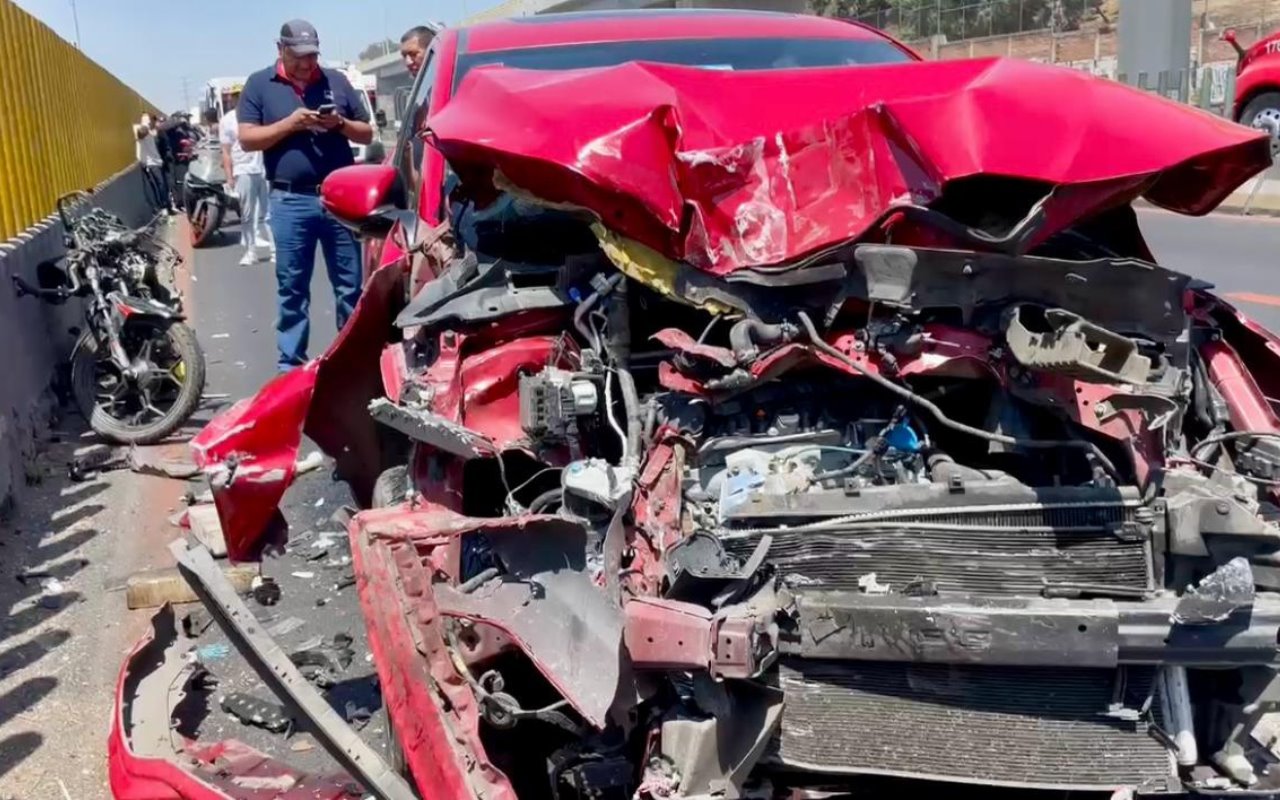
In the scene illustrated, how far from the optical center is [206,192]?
1598 centimetres

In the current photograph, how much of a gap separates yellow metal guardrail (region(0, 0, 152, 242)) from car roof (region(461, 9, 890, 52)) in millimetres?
3638

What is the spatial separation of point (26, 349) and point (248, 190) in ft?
24.3

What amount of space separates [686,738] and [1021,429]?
3.58 feet

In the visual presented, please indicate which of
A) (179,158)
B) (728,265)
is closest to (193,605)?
(728,265)

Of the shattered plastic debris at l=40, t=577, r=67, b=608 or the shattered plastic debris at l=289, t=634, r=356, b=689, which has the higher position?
the shattered plastic debris at l=289, t=634, r=356, b=689

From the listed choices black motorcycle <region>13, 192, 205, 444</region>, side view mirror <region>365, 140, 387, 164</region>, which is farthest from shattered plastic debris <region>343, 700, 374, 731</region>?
black motorcycle <region>13, 192, 205, 444</region>

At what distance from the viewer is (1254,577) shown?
2.52 m

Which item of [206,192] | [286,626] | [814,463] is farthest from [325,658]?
[206,192]

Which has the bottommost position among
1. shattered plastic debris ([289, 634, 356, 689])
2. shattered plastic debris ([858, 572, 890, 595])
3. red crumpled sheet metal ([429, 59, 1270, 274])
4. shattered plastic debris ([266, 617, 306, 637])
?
shattered plastic debris ([266, 617, 306, 637])

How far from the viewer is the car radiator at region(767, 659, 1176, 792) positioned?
2.48 m

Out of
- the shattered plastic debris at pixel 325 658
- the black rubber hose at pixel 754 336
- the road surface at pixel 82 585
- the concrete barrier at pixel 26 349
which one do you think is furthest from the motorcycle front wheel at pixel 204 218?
the black rubber hose at pixel 754 336

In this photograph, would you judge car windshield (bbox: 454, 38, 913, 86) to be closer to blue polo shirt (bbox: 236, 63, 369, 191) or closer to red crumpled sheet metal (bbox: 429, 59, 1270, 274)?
red crumpled sheet metal (bbox: 429, 59, 1270, 274)

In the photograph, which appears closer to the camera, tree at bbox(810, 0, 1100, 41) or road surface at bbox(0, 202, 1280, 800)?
road surface at bbox(0, 202, 1280, 800)

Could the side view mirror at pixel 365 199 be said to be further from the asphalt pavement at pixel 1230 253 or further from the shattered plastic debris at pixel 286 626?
the asphalt pavement at pixel 1230 253
